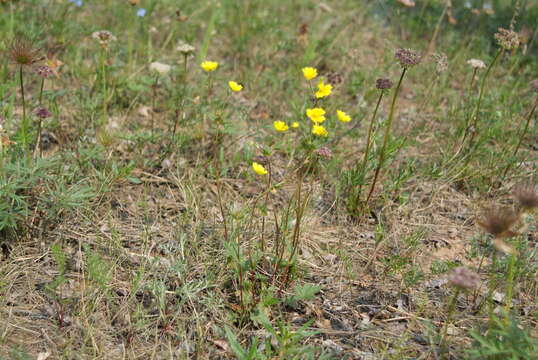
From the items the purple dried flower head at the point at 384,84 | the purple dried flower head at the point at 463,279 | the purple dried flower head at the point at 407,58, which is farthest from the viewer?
the purple dried flower head at the point at 384,84

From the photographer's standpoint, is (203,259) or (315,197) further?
(315,197)

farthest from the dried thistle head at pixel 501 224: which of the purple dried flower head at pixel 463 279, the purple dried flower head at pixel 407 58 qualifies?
the purple dried flower head at pixel 407 58

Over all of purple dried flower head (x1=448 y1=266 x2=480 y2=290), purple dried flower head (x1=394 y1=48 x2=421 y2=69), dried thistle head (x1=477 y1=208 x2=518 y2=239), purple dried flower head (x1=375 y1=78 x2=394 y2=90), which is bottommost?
purple dried flower head (x1=448 y1=266 x2=480 y2=290)

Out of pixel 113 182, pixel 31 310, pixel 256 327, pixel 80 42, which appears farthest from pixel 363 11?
pixel 31 310

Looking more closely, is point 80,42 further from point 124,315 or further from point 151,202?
point 124,315

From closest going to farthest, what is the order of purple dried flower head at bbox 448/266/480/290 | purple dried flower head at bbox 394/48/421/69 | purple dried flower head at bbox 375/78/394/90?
purple dried flower head at bbox 448/266/480/290 < purple dried flower head at bbox 394/48/421/69 < purple dried flower head at bbox 375/78/394/90

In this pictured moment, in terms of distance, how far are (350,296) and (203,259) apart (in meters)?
0.78

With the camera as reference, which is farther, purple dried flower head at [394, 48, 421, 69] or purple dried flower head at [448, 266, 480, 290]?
purple dried flower head at [394, 48, 421, 69]

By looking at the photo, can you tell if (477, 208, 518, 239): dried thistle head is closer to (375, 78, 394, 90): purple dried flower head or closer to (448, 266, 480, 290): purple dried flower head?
(448, 266, 480, 290): purple dried flower head

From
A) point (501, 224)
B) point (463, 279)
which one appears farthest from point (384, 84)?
point (463, 279)

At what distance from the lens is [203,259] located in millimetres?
2619

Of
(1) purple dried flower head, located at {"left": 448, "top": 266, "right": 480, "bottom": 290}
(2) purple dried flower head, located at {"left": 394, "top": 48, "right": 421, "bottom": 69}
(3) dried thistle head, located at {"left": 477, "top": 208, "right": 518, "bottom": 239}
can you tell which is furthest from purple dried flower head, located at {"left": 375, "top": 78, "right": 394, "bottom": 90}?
(1) purple dried flower head, located at {"left": 448, "top": 266, "right": 480, "bottom": 290}

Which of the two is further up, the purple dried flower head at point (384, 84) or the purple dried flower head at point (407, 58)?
the purple dried flower head at point (407, 58)

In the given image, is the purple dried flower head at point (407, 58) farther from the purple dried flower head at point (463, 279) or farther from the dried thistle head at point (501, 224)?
the purple dried flower head at point (463, 279)
